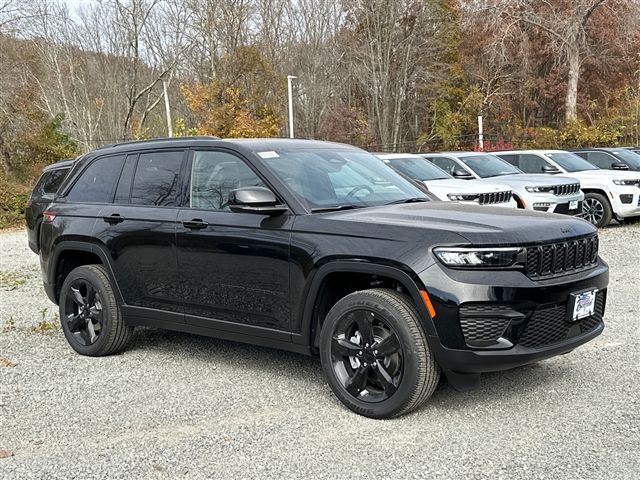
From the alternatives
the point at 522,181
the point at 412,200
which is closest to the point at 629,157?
the point at 522,181

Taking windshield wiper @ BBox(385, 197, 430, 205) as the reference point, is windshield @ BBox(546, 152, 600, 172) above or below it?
below

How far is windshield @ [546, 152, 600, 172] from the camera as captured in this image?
14.9 m

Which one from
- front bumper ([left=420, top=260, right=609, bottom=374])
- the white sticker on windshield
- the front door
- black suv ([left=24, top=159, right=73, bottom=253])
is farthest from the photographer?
black suv ([left=24, top=159, right=73, bottom=253])

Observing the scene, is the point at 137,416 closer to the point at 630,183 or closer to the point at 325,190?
the point at 325,190

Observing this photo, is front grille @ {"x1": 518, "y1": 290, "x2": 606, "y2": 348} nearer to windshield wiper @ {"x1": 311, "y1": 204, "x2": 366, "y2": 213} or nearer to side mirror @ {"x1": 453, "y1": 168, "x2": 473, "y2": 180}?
windshield wiper @ {"x1": 311, "y1": 204, "x2": 366, "y2": 213}

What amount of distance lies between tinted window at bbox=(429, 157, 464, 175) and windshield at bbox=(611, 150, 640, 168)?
4221mm

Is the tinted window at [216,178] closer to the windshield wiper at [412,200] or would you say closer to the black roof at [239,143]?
the black roof at [239,143]

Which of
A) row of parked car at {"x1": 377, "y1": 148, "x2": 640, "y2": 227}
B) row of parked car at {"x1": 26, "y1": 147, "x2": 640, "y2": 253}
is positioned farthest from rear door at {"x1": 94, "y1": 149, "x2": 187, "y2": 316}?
row of parked car at {"x1": 377, "y1": 148, "x2": 640, "y2": 227}

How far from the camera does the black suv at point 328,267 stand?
13.1ft

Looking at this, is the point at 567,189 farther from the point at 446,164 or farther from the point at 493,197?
the point at 446,164

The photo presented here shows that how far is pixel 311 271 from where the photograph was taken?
447 centimetres

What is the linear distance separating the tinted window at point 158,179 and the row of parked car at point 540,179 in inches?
230

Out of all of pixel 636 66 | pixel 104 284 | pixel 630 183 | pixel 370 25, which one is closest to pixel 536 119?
pixel 636 66

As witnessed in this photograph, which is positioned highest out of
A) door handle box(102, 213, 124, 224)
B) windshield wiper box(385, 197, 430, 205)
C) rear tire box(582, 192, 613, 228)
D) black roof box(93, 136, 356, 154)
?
black roof box(93, 136, 356, 154)
